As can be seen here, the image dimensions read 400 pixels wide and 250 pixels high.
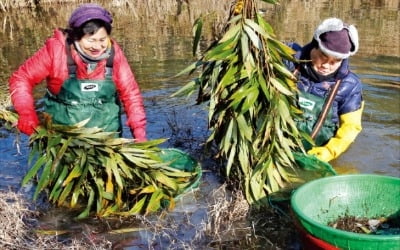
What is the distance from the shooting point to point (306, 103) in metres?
5.33

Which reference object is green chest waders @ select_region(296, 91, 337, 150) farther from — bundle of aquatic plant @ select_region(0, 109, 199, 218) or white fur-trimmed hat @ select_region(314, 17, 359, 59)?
bundle of aquatic plant @ select_region(0, 109, 199, 218)

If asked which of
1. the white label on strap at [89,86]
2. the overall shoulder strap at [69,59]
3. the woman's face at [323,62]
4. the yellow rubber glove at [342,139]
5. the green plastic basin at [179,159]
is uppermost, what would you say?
the overall shoulder strap at [69,59]

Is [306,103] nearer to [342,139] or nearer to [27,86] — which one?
[342,139]

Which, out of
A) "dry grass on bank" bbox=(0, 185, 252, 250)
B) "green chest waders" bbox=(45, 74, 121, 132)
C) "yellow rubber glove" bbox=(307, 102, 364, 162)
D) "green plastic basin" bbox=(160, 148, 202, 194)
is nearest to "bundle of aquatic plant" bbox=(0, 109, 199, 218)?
"dry grass on bank" bbox=(0, 185, 252, 250)

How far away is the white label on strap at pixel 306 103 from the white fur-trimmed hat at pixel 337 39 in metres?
0.72

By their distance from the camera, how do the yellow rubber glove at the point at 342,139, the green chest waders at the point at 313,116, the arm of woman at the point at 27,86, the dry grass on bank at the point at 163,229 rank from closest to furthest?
1. the dry grass on bank at the point at 163,229
2. the arm of woman at the point at 27,86
3. the yellow rubber glove at the point at 342,139
4. the green chest waders at the point at 313,116

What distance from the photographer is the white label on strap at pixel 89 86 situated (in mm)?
4836

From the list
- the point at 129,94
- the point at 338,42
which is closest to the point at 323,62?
the point at 338,42

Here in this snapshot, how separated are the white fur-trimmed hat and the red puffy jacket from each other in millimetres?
1786

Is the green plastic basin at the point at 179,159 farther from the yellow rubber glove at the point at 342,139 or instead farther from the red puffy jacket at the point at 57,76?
the yellow rubber glove at the point at 342,139

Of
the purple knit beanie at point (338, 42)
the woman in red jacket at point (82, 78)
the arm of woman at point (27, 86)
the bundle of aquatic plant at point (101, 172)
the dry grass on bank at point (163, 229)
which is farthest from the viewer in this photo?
the purple knit beanie at point (338, 42)

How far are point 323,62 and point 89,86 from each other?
2.20 m

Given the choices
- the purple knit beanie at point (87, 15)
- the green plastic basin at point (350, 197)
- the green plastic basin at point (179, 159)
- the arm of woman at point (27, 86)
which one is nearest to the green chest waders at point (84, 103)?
the arm of woman at point (27, 86)

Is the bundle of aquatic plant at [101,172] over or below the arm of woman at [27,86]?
below
